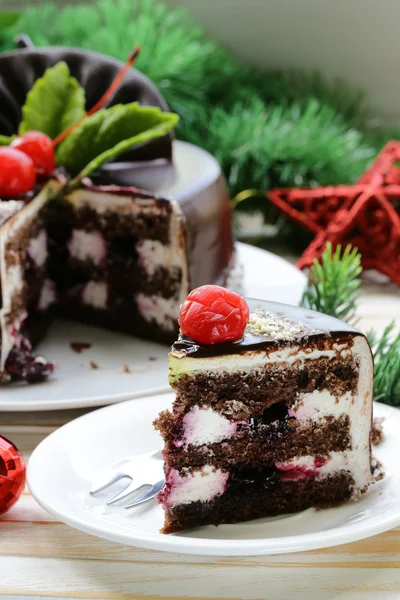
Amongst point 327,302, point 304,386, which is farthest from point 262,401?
point 327,302

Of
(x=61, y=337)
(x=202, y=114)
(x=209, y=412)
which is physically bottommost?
(x=61, y=337)

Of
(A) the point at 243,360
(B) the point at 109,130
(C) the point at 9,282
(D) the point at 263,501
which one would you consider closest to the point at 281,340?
(A) the point at 243,360

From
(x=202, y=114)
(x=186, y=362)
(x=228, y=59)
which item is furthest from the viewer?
(x=228, y=59)

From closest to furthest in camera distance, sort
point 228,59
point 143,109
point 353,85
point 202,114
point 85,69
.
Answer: point 143,109 < point 85,69 < point 202,114 < point 228,59 < point 353,85

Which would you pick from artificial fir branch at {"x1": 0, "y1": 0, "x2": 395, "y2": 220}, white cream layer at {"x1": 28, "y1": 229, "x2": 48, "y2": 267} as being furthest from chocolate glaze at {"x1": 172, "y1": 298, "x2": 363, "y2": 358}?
artificial fir branch at {"x1": 0, "y1": 0, "x2": 395, "y2": 220}

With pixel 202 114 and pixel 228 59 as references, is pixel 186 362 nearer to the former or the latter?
pixel 202 114

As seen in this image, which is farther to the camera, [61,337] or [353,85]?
[353,85]

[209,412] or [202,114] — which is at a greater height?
[209,412]

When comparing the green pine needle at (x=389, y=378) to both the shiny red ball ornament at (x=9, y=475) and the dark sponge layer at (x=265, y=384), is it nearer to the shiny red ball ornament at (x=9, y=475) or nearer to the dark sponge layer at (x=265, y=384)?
the dark sponge layer at (x=265, y=384)

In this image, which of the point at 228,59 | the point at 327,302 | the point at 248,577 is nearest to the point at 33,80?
the point at 228,59
